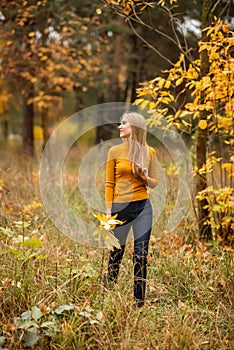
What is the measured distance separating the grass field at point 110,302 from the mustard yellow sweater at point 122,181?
0.60 metres

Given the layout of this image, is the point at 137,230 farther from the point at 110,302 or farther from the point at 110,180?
the point at 110,302

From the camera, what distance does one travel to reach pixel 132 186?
3.95 meters

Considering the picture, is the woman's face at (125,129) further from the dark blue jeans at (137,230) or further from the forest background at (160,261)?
the forest background at (160,261)

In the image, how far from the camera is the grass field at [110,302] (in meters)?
3.04

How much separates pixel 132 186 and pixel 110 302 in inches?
41.9

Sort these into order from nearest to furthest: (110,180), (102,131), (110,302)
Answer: (110,302)
(110,180)
(102,131)

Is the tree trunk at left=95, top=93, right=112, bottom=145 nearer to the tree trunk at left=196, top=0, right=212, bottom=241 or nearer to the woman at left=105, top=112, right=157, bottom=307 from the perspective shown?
the tree trunk at left=196, top=0, right=212, bottom=241

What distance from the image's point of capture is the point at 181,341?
307 cm

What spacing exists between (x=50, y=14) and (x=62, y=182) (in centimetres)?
424

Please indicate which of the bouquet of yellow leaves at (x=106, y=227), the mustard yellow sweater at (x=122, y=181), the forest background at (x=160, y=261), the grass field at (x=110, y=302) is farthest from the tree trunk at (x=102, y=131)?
the bouquet of yellow leaves at (x=106, y=227)

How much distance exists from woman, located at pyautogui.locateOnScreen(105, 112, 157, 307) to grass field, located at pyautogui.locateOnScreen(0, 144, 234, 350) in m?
0.31

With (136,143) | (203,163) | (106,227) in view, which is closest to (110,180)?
(136,143)

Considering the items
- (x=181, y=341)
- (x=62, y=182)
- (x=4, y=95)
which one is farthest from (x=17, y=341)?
(x=4, y=95)

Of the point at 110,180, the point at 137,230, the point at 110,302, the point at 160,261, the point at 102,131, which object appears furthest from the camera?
the point at 102,131
